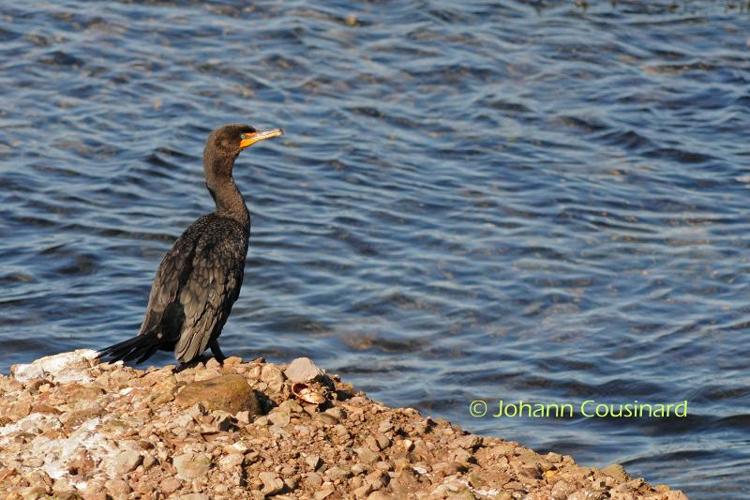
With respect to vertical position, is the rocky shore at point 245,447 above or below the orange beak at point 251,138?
below

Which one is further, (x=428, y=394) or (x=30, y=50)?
(x=30, y=50)

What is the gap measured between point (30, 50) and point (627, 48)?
24.8 feet

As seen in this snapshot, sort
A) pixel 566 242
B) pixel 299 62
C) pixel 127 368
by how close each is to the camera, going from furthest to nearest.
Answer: pixel 299 62
pixel 566 242
pixel 127 368

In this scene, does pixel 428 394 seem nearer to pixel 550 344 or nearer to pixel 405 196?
pixel 550 344

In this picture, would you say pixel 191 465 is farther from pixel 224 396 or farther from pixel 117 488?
pixel 224 396

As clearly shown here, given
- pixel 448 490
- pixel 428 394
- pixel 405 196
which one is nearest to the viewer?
pixel 448 490

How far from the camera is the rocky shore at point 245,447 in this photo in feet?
21.2

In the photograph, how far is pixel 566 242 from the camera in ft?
43.4

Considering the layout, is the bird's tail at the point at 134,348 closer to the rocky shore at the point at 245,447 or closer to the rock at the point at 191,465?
the rocky shore at the point at 245,447

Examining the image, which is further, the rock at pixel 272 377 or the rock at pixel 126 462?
the rock at pixel 272 377

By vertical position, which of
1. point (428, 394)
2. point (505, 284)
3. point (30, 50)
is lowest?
point (428, 394)

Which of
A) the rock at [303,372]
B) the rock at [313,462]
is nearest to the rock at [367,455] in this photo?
the rock at [313,462]

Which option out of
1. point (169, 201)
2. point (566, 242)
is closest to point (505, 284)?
point (566, 242)

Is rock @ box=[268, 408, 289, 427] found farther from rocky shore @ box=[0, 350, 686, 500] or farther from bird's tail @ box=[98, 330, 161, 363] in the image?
bird's tail @ box=[98, 330, 161, 363]
